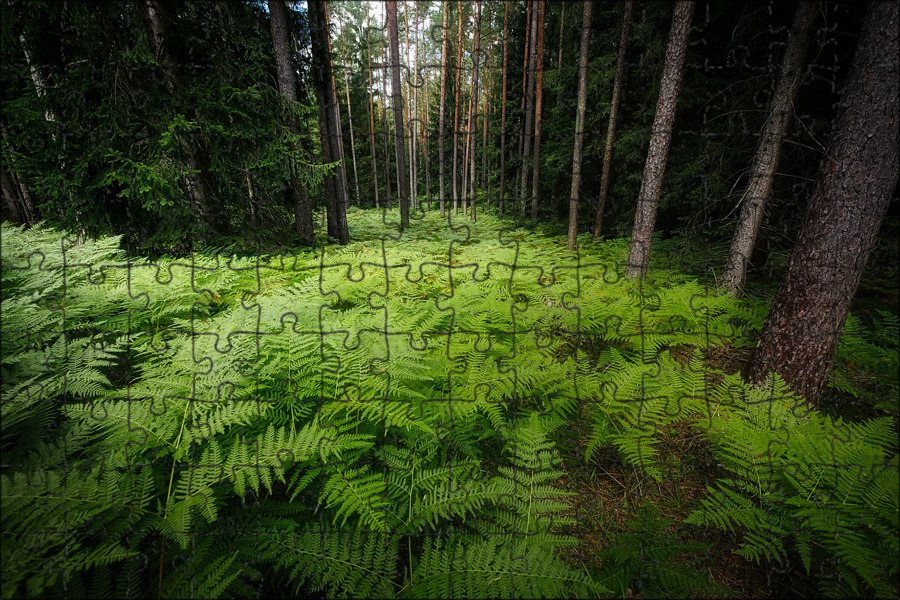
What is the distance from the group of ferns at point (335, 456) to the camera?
148 centimetres

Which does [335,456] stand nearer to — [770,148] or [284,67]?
[770,148]

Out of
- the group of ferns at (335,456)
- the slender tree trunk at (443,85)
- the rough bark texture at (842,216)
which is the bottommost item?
the group of ferns at (335,456)

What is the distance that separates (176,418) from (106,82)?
5397mm

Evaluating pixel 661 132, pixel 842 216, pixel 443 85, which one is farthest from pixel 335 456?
pixel 443 85

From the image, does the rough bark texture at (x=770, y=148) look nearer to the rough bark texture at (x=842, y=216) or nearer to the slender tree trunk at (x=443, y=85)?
the rough bark texture at (x=842, y=216)

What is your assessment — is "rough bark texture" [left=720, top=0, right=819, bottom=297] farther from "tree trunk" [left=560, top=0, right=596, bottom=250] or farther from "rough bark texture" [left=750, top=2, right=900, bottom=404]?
"tree trunk" [left=560, top=0, right=596, bottom=250]

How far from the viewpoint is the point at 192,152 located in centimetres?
532

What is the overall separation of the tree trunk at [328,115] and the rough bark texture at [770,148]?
22.8 ft

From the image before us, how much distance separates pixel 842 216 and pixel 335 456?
3992 millimetres

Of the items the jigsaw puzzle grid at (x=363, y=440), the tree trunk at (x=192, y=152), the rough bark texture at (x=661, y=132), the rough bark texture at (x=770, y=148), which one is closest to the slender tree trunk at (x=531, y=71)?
the rough bark texture at (x=661, y=132)

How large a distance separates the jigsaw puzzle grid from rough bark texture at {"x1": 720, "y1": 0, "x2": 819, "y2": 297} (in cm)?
243

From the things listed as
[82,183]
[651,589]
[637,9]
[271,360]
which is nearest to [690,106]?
[637,9]

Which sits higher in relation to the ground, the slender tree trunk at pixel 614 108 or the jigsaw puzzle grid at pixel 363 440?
the slender tree trunk at pixel 614 108

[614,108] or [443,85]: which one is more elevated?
[443,85]
